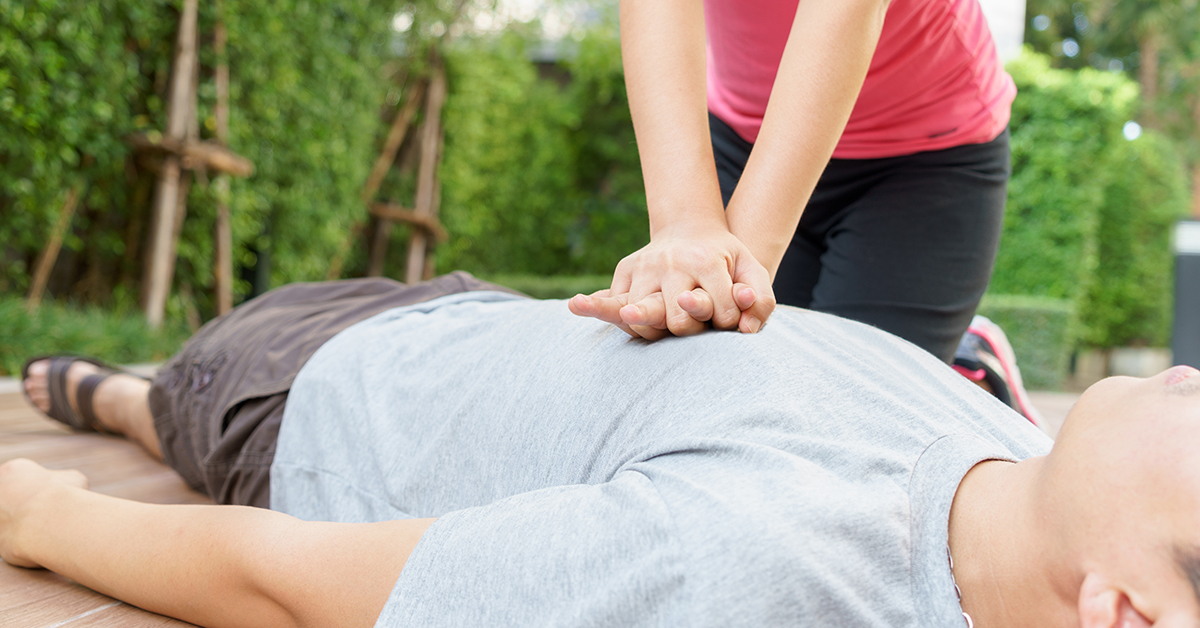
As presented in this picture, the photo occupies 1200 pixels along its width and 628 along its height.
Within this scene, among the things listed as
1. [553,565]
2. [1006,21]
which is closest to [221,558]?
[553,565]

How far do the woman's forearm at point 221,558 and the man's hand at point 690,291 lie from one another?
1.03 feet

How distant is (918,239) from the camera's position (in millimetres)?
1502

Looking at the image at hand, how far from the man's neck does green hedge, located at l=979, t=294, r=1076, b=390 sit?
580 cm

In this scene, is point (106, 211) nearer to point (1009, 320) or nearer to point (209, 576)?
point (209, 576)

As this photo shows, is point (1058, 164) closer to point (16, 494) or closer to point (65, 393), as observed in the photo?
point (65, 393)

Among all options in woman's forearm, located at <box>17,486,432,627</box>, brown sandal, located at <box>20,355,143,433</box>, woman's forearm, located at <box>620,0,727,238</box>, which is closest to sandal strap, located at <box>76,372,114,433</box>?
brown sandal, located at <box>20,355,143,433</box>

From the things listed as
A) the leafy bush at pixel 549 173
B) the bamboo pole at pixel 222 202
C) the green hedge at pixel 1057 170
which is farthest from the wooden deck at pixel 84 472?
the leafy bush at pixel 549 173

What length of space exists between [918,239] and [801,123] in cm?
61

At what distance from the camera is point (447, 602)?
68cm

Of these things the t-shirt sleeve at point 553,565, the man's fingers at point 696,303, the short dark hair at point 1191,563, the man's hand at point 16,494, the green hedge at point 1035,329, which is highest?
the man's fingers at point 696,303

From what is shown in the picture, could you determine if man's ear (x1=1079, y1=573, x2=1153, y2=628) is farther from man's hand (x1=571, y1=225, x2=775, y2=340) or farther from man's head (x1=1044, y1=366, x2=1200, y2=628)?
man's hand (x1=571, y1=225, x2=775, y2=340)

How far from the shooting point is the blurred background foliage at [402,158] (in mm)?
3490

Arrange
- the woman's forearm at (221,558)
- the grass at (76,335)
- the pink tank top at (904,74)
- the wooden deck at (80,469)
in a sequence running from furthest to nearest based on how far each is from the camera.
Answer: the grass at (76,335) → the pink tank top at (904,74) → the wooden deck at (80,469) → the woman's forearm at (221,558)

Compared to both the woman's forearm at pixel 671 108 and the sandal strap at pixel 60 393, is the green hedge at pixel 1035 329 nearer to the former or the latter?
the woman's forearm at pixel 671 108
